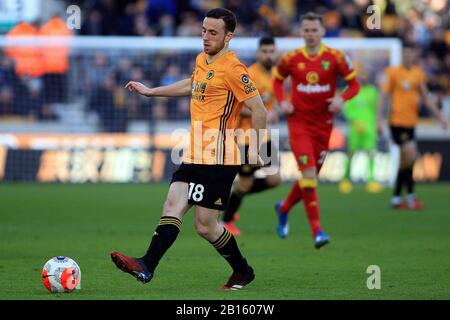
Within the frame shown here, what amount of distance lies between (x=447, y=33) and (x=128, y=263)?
21.0m

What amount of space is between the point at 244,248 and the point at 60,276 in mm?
4000

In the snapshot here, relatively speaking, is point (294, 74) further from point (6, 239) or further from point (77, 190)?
point (77, 190)

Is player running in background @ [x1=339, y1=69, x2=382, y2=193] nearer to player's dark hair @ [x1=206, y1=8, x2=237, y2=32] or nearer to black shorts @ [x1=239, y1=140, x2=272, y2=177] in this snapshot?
black shorts @ [x1=239, y1=140, x2=272, y2=177]

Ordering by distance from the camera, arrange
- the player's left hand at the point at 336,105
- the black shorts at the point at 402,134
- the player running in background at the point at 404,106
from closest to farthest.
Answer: the player's left hand at the point at 336,105 → the player running in background at the point at 404,106 → the black shorts at the point at 402,134

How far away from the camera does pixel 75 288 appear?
809 centimetres

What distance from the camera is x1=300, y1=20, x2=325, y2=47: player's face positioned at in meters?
11.8

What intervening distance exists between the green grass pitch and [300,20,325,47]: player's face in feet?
7.57

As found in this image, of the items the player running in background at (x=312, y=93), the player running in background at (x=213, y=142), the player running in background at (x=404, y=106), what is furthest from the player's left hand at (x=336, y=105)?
the player running in background at (x=404, y=106)

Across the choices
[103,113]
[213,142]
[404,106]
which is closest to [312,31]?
[213,142]

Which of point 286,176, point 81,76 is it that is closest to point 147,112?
point 81,76

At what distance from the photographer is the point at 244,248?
11.6 m

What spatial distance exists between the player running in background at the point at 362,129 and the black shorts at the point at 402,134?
3.22m

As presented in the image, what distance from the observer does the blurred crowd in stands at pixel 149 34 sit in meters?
22.7

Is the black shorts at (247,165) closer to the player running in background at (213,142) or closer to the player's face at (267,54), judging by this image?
the player's face at (267,54)
